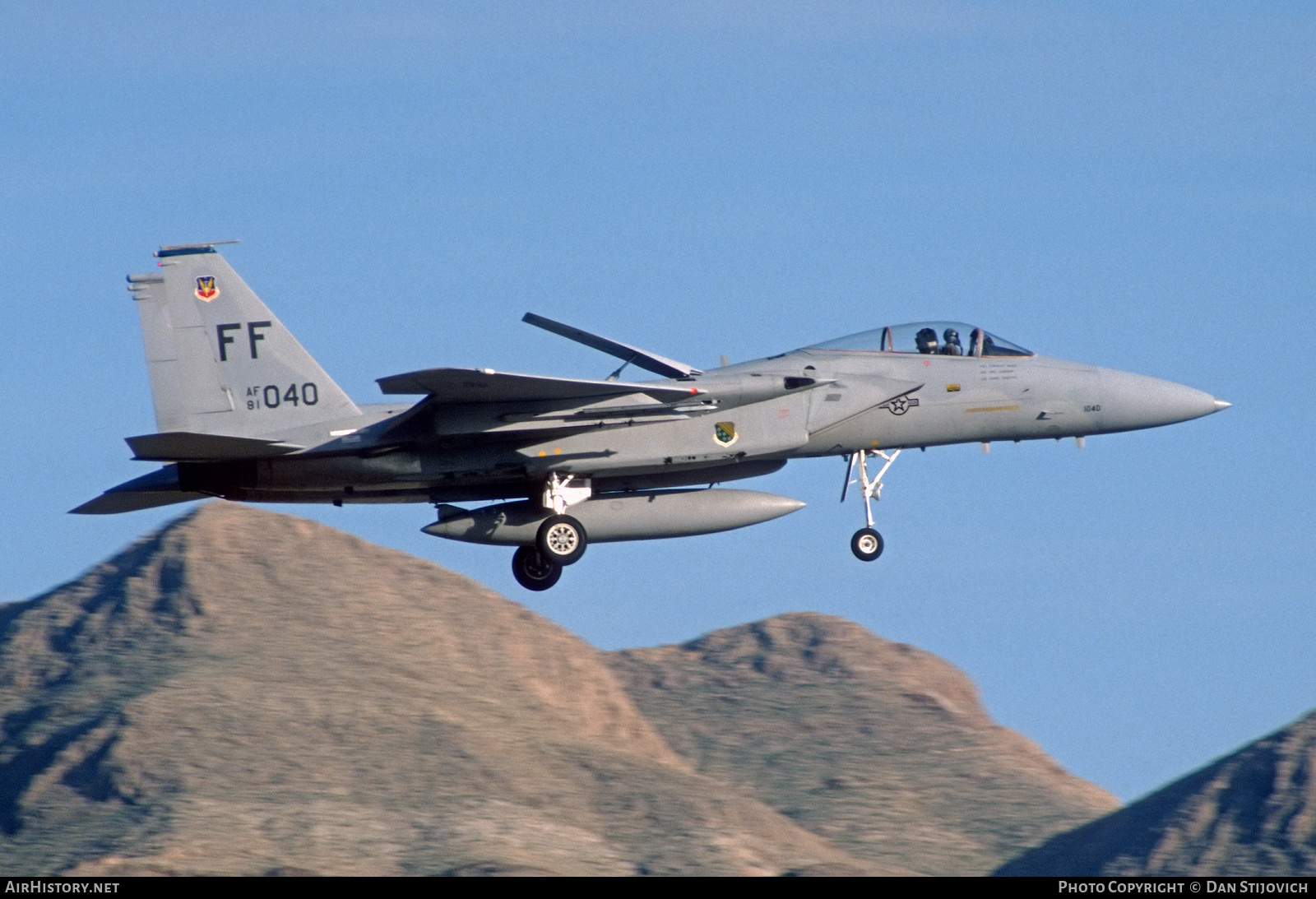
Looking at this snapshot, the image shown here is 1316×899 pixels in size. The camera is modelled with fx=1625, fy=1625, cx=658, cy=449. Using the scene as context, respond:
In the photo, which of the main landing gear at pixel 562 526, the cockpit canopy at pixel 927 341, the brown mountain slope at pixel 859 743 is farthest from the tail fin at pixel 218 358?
the brown mountain slope at pixel 859 743

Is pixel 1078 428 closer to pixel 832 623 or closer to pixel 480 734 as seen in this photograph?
pixel 480 734

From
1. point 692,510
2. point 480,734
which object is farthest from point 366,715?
point 692,510

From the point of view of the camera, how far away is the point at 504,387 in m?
20.4

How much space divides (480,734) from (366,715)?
4.52 metres

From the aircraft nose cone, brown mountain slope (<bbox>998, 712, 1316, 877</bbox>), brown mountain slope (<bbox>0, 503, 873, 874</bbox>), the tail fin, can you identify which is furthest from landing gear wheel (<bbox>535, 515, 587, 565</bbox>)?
brown mountain slope (<bbox>998, 712, 1316, 877</bbox>)

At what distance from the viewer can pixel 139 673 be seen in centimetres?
6762

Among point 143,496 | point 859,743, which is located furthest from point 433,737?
point 143,496

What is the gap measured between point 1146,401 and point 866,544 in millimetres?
4661

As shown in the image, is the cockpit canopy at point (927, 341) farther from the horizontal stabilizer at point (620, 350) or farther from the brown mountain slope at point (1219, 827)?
the brown mountain slope at point (1219, 827)

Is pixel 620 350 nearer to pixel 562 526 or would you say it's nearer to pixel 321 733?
pixel 562 526

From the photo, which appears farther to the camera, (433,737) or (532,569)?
(433,737)

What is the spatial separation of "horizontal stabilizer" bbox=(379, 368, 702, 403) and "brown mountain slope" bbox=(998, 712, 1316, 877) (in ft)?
134

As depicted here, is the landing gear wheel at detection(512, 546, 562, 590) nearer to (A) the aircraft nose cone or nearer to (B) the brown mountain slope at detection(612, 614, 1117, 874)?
(A) the aircraft nose cone

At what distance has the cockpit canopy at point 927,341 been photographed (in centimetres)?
2314
